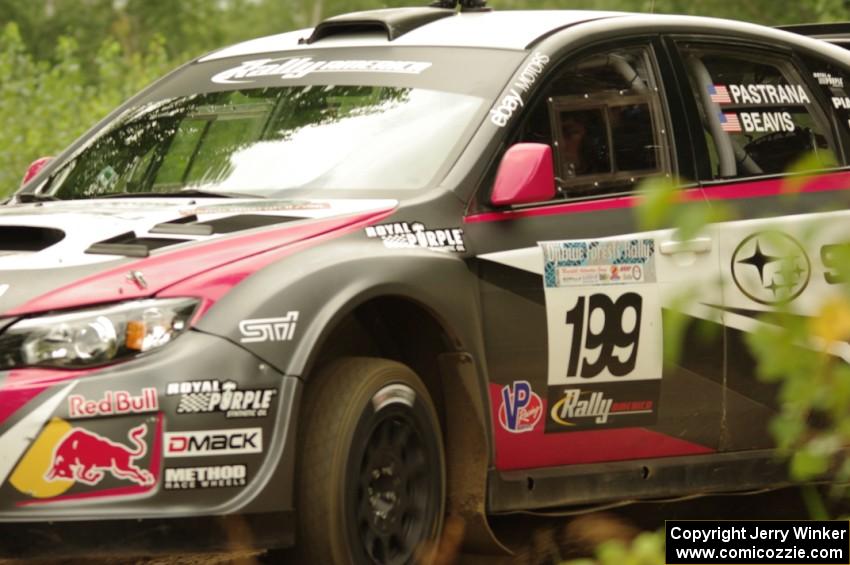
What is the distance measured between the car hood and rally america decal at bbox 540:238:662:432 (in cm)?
67

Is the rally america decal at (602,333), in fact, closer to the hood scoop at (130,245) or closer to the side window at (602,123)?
the side window at (602,123)

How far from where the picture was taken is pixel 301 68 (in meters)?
6.20

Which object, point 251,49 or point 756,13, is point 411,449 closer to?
point 251,49

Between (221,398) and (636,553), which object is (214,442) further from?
(636,553)

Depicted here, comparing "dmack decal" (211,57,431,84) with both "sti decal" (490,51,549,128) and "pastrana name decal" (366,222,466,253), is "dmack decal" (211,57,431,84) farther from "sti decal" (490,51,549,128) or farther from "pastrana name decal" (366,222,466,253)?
"pastrana name decal" (366,222,466,253)

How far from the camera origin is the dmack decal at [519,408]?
5418 millimetres

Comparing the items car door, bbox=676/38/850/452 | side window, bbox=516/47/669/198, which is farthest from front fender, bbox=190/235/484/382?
car door, bbox=676/38/850/452

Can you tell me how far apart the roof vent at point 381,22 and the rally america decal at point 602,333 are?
3.60ft

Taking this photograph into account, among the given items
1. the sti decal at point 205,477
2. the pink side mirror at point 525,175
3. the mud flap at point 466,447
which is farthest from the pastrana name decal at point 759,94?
the sti decal at point 205,477

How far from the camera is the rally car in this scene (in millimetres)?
4469

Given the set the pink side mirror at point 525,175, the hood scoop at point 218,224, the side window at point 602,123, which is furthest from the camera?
the side window at point 602,123

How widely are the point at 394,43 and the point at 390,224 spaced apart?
46.7 inches

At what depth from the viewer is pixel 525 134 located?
5746mm

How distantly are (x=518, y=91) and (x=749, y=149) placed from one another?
1.18 m
